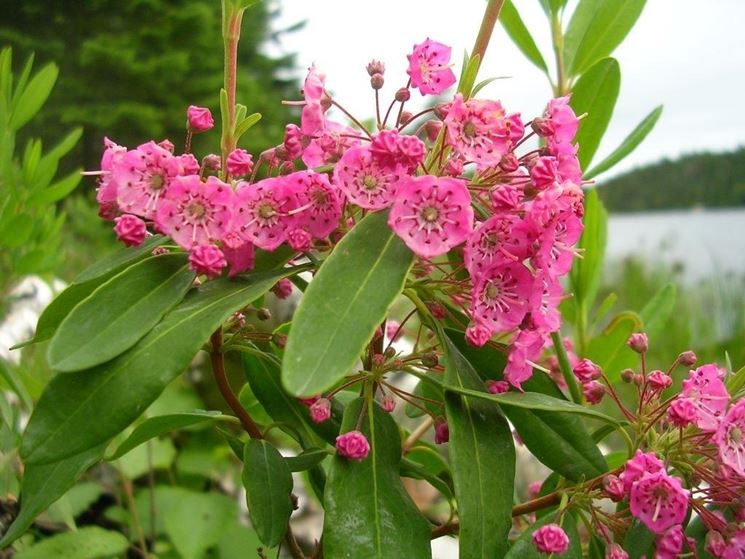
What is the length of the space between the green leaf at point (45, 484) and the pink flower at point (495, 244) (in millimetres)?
401

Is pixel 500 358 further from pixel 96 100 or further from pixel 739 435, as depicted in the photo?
pixel 96 100

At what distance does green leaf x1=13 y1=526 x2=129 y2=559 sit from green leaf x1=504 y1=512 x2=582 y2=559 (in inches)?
28.8

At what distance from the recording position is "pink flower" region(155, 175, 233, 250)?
69cm

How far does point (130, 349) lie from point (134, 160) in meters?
0.18

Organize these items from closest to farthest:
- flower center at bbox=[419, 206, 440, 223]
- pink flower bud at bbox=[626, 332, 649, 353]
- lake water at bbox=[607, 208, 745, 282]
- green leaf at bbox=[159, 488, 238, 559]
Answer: flower center at bbox=[419, 206, 440, 223] → pink flower bud at bbox=[626, 332, 649, 353] → green leaf at bbox=[159, 488, 238, 559] → lake water at bbox=[607, 208, 745, 282]

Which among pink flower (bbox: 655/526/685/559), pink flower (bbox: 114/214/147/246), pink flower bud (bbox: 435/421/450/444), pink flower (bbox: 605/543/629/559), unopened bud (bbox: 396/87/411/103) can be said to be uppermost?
unopened bud (bbox: 396/87/411/103)

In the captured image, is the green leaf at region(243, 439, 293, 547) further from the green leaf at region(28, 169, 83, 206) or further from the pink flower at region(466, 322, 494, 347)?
the green leaf at region(28, 169, 83, 206)

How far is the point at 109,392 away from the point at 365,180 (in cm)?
28

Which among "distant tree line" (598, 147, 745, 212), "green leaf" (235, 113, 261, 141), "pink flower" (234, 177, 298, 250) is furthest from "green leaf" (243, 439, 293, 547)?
"distant tree line" (598, 147, 745, 212)

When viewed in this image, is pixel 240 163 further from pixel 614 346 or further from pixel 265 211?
pixel 614 346

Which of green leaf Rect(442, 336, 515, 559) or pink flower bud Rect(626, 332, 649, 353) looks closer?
green leaf Rect(442, 336, 515, 559)

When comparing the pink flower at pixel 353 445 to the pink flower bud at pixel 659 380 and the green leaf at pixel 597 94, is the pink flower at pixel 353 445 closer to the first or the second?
the pink flower bud at pixel 659 380

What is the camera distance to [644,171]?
344cm

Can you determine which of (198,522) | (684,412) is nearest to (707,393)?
(684,412)
